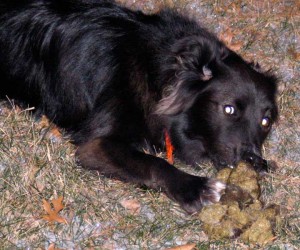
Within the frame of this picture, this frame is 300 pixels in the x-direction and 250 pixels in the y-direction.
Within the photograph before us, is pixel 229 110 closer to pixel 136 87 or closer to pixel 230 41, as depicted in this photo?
pixel 136 87

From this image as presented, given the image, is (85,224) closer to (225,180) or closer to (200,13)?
(225,180)

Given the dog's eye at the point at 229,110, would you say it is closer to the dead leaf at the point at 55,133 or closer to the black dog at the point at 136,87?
the black dog at the point at 136,87

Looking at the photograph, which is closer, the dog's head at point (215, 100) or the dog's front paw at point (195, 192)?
the dog's front paw at point (195, 192)

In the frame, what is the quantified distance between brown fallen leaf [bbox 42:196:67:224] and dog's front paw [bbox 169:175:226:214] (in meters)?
0.90

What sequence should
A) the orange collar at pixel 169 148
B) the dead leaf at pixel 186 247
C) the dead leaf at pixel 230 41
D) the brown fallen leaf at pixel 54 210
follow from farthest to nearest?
1. the dead leaf at pixel 230 41
2. the orange collar at pixel 169 148
3. the brown fallen leaf at pixel 54 210
4. the dead leaf at pixel 186 247

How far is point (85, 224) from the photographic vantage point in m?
5.06

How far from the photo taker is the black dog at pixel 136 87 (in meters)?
5.33

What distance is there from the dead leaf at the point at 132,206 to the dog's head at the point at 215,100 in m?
0.77

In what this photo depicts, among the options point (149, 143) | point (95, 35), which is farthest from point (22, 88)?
point (149, 143)

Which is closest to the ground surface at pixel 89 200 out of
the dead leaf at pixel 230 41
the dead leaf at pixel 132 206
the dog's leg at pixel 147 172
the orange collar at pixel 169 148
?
the dead leaf at pixel 132 206

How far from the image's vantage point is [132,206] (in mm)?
5309

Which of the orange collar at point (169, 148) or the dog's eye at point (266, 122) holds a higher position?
the dog's eye at point (266, 122)

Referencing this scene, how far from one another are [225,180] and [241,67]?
99 centimetres

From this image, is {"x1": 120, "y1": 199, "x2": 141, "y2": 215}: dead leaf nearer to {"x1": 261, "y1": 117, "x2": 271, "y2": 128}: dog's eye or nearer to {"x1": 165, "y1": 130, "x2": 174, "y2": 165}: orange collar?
{"x1": 165, "y1": 130, "x2": 174, "y2": 165}: orange collar
